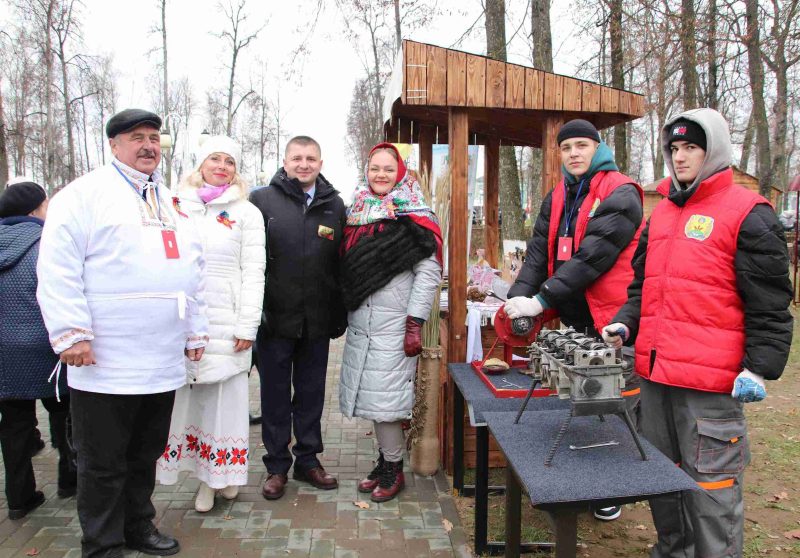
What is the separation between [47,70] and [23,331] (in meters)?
21.3

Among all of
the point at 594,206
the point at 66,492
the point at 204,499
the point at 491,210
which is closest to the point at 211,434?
the point at 204,499

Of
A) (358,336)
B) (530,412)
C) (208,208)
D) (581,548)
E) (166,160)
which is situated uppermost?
(166,160)

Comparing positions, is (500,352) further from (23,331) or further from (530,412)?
(23,331)

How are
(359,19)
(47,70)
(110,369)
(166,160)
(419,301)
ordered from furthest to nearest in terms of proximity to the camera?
1. (166,160)
2. (47,70)
3. (359,19)
4. (419,301)
5. (110,369)

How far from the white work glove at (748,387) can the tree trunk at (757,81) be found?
10.1 metres

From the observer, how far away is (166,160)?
25.4 metres

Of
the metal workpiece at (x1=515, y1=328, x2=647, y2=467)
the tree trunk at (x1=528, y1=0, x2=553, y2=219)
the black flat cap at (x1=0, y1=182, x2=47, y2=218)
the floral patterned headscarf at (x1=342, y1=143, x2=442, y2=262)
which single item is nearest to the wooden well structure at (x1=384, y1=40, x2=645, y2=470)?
the floral patterned headscarf at (x1=342, y1=143, x2=442, y2=262)

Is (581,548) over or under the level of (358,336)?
under

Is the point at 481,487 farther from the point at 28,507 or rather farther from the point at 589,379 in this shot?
the point at 28,507

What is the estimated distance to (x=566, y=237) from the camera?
304 centimetres

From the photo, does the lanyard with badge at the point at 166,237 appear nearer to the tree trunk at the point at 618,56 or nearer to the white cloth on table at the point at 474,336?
the white cloth on table at the point at 474,336

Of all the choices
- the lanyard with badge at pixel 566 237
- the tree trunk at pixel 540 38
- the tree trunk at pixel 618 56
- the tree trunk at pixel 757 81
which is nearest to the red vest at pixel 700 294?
the lanyard with badge at pixel 566 237


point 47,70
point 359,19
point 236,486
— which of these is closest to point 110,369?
point 236,486

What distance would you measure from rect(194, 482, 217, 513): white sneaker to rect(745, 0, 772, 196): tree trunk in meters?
10.9
